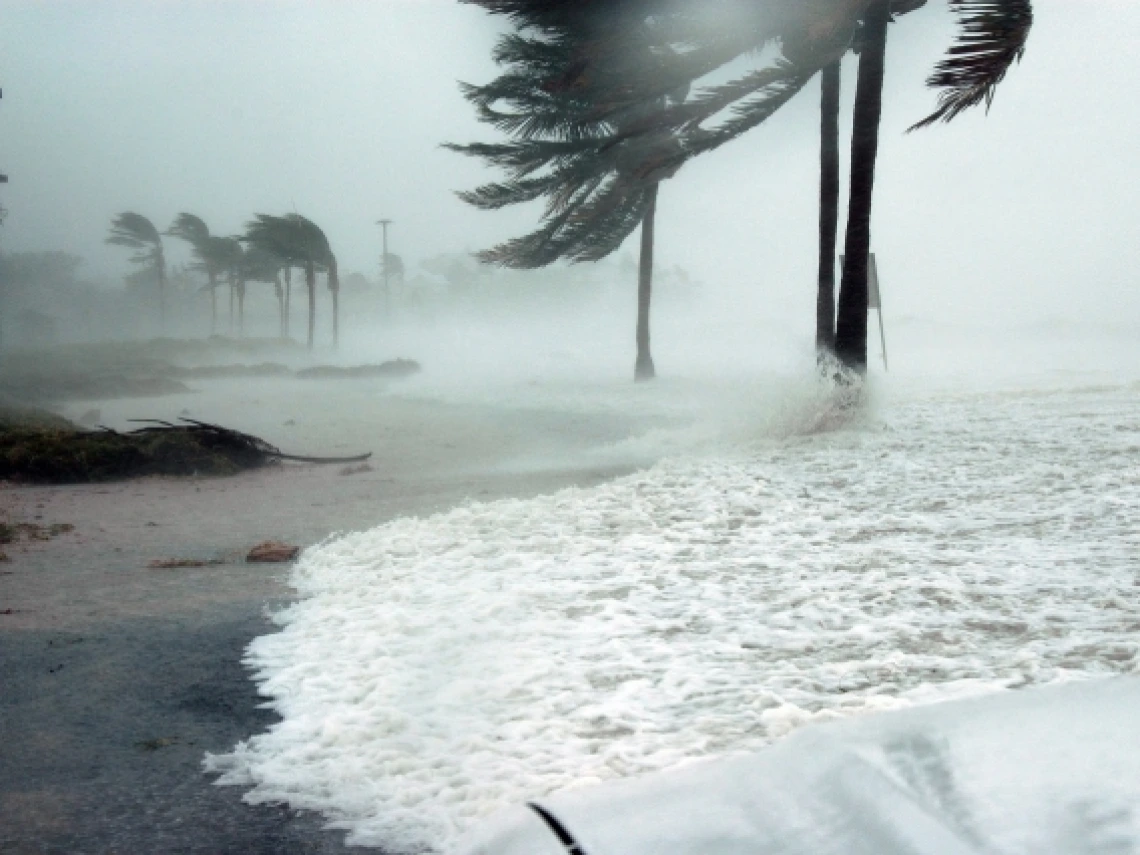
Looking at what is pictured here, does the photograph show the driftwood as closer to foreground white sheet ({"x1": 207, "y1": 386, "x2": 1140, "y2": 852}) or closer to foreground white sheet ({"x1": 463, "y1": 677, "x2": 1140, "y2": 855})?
foreground white sheet ({"x1": 207, "y1": 386, "x2": 1140, "y2": 852})

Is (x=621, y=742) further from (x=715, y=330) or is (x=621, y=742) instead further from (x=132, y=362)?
(x=715, y=330)

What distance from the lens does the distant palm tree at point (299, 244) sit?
36719 mm

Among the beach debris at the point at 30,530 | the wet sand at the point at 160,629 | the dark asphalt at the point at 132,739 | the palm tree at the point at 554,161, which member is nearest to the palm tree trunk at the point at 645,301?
the palm tree at the point at 554,161

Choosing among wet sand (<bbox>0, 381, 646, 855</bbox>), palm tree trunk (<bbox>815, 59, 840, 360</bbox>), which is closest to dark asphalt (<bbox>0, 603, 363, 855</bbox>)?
wet sand (<bbox>0, 381, 646, 855</bbox>)

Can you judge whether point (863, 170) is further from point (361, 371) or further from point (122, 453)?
point (361, 371)

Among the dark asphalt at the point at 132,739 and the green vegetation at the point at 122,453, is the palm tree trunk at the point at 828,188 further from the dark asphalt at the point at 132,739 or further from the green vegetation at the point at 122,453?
the dark asphalt at the point at 132,739

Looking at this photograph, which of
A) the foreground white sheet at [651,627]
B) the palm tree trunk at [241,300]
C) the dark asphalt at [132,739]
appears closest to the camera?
the dark asphalt at [132,739]

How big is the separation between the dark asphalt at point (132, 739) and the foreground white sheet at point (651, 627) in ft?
0.35

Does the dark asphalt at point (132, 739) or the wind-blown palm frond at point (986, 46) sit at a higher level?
the wind-blown palm frond at point (986, 46)

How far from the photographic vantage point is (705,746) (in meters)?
2.22

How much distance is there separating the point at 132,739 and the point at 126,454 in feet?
23.2

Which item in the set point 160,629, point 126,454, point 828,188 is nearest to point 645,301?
point 828,188

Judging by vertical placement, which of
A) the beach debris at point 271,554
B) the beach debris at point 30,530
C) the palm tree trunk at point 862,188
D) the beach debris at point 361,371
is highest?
the palm tree trunk at point 862,188

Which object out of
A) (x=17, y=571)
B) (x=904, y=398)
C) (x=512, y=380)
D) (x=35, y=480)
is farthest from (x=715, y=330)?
(x=17, y=571)
